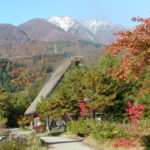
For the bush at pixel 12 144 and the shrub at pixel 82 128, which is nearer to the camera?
the bush at pixel 12 144

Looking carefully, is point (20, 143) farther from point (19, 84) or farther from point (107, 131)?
point (19, 84)

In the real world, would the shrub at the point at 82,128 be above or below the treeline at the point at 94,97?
below

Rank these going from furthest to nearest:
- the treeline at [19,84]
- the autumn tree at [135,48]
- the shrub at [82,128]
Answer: the treeline at [19,84]
the shrub at [82,128]
the autumn tree at [135,48]

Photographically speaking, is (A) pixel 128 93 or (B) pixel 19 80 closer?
(A) pixel 128 93

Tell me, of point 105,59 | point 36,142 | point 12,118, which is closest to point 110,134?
point 36,142

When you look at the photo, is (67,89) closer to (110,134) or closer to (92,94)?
(92,94)

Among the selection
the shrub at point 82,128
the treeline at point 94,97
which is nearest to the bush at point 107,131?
the shrub at point 82,128

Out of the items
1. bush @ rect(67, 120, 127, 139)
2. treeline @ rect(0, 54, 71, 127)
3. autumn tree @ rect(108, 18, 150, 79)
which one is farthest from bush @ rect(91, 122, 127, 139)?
treeline @ rect(0, 54, 71, 127)

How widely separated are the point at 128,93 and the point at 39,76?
3419 inches

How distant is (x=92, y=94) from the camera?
2481 cm

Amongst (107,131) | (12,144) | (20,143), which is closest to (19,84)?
(107,131)

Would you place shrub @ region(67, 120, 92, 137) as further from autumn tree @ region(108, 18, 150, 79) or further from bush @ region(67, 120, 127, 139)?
autumn tree @ region(108, 18, 150, 79)

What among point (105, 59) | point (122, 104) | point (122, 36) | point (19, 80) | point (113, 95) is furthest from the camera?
point (19, 80)

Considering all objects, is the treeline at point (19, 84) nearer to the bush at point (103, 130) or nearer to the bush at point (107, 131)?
the bush at point (103, 130)
